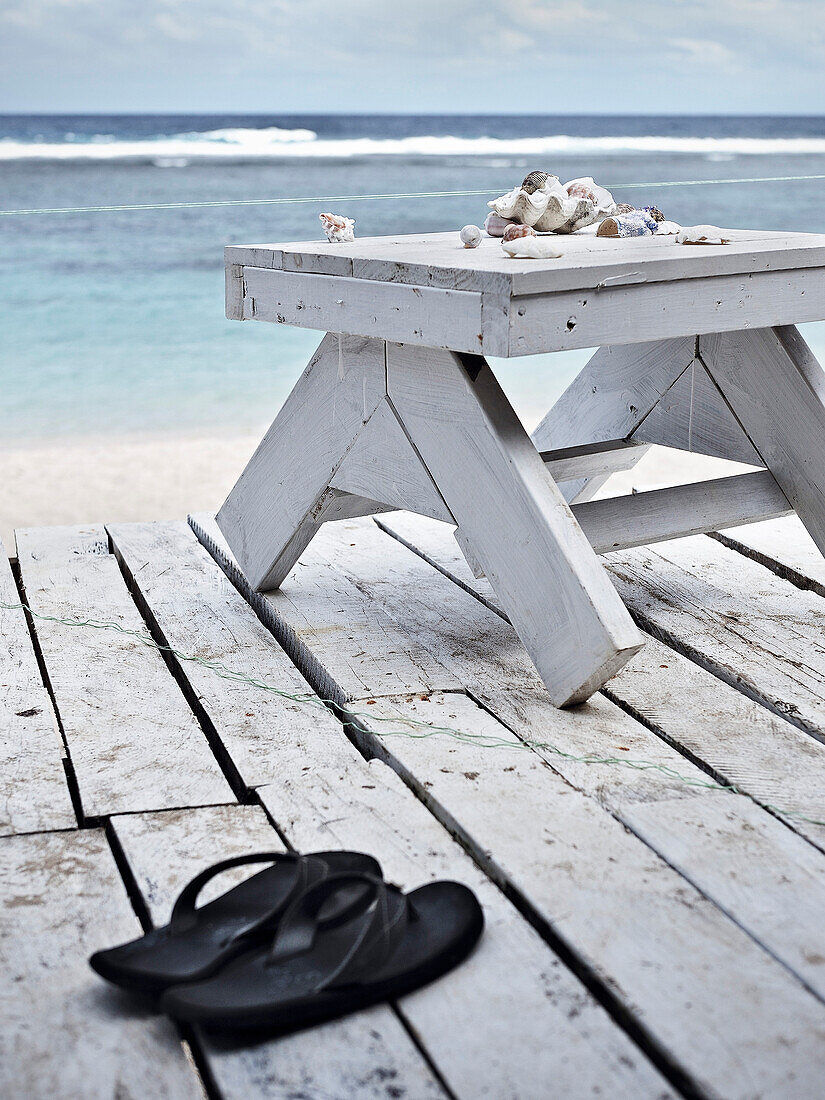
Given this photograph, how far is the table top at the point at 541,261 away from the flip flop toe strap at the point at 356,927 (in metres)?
0.70

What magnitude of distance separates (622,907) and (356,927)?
0.78ft

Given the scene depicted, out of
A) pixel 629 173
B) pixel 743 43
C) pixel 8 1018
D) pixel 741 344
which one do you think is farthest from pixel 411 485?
pixel 743 43

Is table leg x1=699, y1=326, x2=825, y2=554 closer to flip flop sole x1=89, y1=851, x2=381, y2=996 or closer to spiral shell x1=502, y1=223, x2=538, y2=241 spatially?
spiral shell x1=502, y1=223, x2=538, y2=241

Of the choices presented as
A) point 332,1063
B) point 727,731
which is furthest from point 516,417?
point 332,1063

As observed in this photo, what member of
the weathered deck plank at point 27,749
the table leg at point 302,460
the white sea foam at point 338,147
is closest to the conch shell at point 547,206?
the table leg at point 302,460

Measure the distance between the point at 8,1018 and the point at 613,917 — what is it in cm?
49

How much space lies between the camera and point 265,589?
6.17 feet

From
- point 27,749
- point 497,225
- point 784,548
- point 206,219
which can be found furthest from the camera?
point 206,219

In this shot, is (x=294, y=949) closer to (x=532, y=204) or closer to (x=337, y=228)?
(x=337, y=228)

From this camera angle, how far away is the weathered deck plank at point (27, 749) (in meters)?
1.16

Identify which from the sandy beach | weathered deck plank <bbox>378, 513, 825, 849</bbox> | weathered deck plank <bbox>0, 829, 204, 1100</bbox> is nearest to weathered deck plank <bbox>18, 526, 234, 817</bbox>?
weathered deck plank <bbox>0, 829, 204, 1100</bbox>

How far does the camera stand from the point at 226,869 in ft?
3.19

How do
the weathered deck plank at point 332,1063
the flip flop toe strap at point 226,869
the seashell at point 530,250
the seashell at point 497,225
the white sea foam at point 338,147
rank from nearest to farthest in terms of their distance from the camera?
the weathered deck plank at point 332,1063 → the flip flop toe strap at point 226,869 → the seashell at point 530,250 → the seashell at point 497,225 → the white sea foam at point 338,147

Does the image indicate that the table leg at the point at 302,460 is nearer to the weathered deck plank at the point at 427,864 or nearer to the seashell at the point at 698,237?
the weathered deck plank at the point at 427,864
